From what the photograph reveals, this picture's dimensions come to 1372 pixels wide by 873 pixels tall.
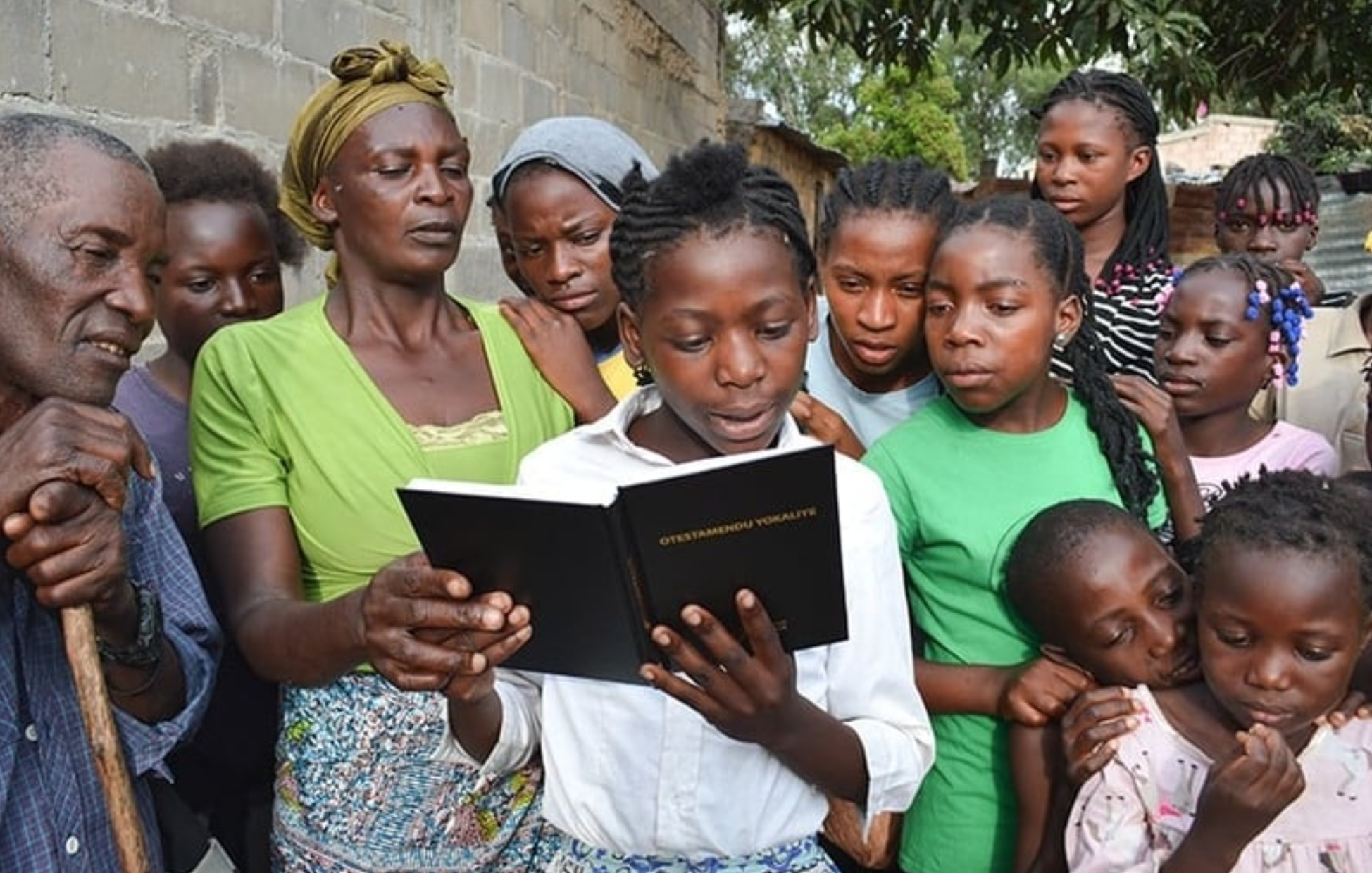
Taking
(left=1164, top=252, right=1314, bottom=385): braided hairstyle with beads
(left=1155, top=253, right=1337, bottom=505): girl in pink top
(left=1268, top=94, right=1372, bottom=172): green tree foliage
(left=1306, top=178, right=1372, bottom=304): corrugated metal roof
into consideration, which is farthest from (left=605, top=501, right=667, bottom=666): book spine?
(left=1268, top=94, right=1372, bottom=172): green tree foliage

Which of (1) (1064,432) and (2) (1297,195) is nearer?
(1) (1064,432)

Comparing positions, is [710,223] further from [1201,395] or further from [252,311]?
[1201,395]

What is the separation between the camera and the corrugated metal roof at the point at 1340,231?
35.4 ft

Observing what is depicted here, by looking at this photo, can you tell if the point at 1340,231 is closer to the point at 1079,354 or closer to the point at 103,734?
the point at 1079,354

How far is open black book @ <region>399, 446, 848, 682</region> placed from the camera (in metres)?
1.41

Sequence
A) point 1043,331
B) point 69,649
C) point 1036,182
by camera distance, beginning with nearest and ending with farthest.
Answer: point 69,649 → point 1043,331 → point 1036,182

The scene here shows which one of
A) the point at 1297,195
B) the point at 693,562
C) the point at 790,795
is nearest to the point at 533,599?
the point at 693,562

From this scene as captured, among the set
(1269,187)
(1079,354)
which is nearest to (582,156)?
(1079,354)

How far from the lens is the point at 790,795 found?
69.9 inches

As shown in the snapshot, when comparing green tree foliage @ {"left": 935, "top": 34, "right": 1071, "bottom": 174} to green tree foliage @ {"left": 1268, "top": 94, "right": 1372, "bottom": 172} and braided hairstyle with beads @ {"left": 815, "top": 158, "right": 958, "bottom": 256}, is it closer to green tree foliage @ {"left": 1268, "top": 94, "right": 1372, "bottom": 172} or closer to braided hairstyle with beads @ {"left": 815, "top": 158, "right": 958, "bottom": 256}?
green tree foliage @ {"left": 1268, "top": 94, "right": 1372, "bottom": 172}

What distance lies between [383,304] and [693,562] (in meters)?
0.97

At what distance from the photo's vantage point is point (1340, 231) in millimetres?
10984

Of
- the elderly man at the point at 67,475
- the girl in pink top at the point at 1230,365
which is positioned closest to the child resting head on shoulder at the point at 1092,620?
the girl in pink top at the point at 1230,365

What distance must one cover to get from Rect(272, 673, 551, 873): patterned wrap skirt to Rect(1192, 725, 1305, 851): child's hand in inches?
39.7
